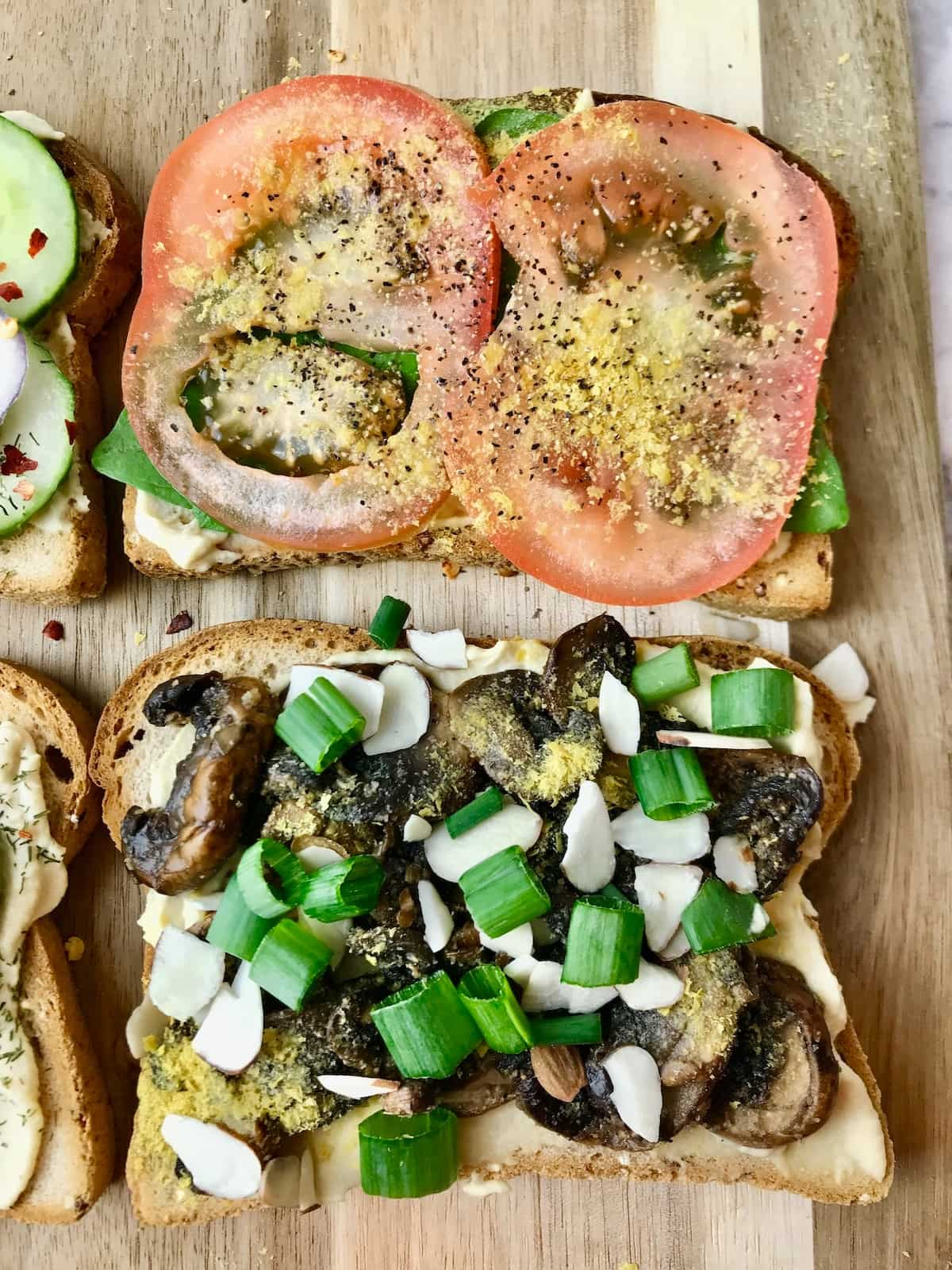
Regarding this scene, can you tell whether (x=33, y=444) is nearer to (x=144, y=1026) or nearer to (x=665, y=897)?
(x=144, y=1026)

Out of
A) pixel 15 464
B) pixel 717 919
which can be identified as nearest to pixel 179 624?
pixel 15 464

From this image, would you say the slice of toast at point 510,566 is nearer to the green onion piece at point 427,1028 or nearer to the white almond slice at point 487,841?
the white almond slice at point 487,841

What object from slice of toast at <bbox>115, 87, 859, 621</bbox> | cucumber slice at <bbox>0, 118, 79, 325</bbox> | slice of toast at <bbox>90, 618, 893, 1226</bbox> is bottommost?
slice of toast at <bbox>90, 618, 893, 1226</bbox>

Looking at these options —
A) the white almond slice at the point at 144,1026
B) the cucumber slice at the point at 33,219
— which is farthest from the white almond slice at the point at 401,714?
the cucumber slice at the point at 33,219

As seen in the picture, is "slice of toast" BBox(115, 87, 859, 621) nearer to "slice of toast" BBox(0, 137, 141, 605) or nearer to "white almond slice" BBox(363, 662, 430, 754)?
"slice of toast" BBox(0, 137, 141, 605)

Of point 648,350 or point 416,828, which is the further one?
point 648,350

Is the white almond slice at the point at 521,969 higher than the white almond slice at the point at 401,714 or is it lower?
lower

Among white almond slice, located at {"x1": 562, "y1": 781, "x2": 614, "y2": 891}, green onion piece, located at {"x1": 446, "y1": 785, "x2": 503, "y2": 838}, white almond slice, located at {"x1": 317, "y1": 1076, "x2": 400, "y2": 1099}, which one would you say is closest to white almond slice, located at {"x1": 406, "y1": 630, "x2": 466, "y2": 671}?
green onion piece, located at {"x1": 446, "y1": 785, "x2": 503, "y2": 838}
